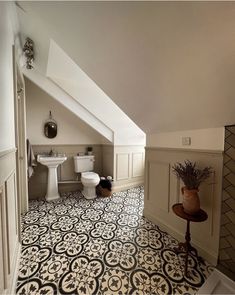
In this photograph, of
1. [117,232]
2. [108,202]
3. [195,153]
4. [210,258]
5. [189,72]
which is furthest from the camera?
[108,202]

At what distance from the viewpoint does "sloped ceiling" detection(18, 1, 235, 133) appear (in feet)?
3.31

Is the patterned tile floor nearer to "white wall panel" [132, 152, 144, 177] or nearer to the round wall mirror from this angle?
"white wall panel" [132, 152, 144, 177]

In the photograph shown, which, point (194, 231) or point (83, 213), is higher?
point (194, 231)

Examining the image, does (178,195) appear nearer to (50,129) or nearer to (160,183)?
(160,183)

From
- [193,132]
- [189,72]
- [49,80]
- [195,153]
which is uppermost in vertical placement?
[49,80]

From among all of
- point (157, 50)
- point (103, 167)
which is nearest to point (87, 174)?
point (103, 167)

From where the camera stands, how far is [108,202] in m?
3.03

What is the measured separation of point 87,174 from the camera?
3.29m

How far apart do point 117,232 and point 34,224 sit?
1131 millimetres

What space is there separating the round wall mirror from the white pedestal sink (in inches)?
17.9

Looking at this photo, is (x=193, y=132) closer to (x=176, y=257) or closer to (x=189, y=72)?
(x=189, y=72)

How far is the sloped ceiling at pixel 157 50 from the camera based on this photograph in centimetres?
101

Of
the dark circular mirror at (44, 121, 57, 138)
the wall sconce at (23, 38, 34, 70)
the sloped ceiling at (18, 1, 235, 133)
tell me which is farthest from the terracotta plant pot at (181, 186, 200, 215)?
the dark circular mirror at (44, 121, 57, 138)

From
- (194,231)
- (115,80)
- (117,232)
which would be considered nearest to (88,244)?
(117,232)
